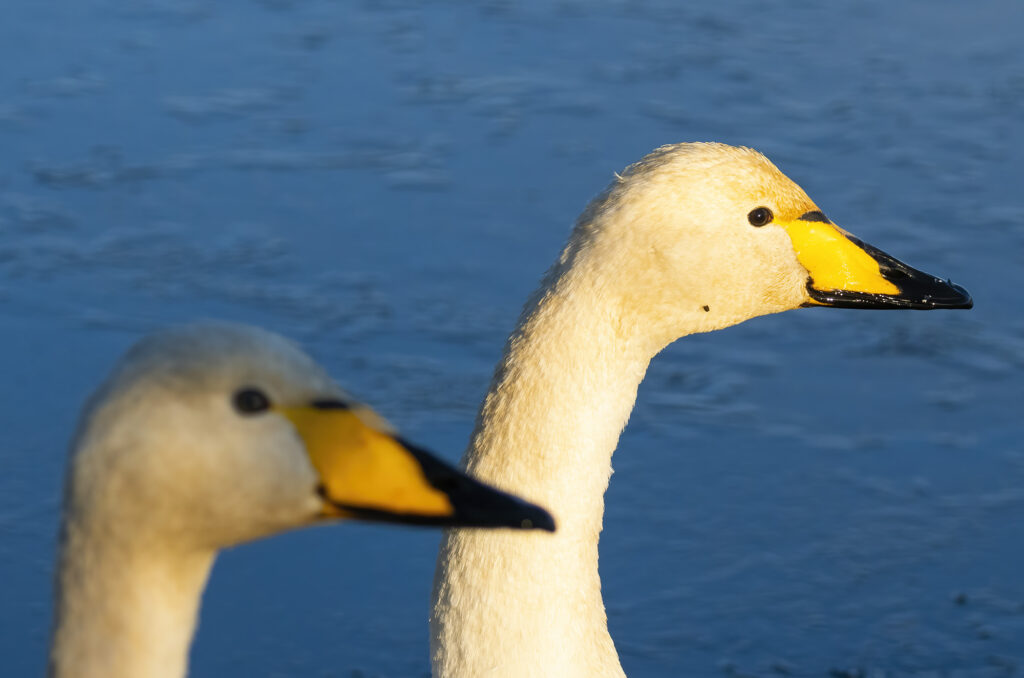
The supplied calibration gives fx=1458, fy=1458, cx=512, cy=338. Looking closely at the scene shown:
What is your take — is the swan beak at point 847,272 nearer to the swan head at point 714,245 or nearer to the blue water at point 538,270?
the swan head at point 714,245

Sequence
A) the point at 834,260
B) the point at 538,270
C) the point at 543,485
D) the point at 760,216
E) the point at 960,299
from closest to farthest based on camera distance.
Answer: the point at 543,485 < the point at 760,216 < the point at 834,260 < the point at 960,299 < the point at 538,270

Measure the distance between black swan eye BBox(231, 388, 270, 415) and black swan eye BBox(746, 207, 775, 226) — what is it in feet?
4.72

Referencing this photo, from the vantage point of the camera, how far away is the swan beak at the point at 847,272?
3.16 m

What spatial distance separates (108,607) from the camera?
1.87 m

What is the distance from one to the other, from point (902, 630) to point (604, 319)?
2162 mm

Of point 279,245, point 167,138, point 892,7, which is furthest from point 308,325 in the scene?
point 892,7

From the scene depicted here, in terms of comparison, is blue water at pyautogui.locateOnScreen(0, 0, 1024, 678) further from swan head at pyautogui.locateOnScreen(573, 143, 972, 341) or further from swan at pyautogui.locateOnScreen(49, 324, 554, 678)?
swan at pyautogui.locateOnScreen(49, 324, 554, 678)

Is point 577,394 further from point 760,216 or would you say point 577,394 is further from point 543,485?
point 760,216

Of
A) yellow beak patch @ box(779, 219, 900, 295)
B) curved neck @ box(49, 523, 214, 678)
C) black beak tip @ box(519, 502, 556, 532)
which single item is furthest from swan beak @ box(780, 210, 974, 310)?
curved neck @ box(49, 523, 214, 678)

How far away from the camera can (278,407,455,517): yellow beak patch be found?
1922 millimetres

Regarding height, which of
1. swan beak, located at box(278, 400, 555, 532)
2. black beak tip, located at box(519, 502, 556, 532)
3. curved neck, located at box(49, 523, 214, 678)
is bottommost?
curved neck, located at box(49, 523, 214, 678)

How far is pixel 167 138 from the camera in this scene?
703 cm

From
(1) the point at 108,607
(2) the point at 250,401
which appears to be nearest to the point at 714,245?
(2) the point at 250,401

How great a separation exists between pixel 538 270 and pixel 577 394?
3.19 m
